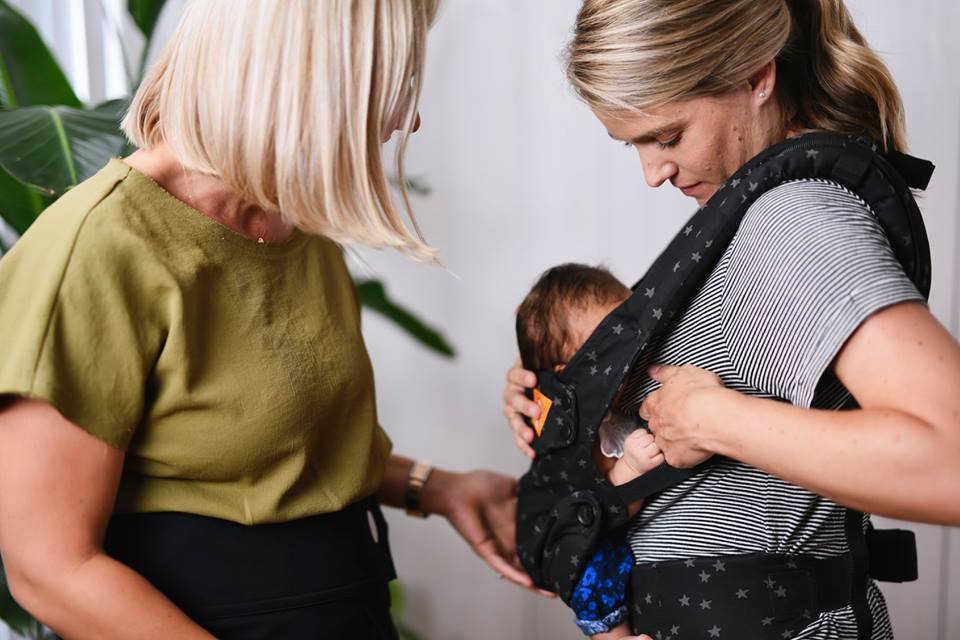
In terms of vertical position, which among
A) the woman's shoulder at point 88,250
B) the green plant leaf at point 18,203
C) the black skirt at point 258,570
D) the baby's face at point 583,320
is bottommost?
the black skirt at point 258,570

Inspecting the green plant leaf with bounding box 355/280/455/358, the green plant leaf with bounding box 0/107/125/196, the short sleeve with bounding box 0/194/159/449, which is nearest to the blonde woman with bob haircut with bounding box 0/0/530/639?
the short sleeve with bounding box 0/194/159/449

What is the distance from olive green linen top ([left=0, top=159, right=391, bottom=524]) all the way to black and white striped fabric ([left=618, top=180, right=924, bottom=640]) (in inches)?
15.9

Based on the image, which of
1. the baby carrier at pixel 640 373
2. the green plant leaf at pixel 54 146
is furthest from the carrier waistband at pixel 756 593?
the green plant leaf at pixel 54 146

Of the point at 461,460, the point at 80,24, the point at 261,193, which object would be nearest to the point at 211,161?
the point at 261,193

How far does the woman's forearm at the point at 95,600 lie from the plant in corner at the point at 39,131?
0.47m

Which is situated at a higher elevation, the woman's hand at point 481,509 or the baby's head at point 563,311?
the baby's head at point 563,311

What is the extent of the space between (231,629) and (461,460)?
53.5 inches

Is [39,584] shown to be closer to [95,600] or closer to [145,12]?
[95,600]

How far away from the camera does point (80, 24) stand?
191 cm

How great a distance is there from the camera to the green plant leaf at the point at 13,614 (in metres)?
1.41

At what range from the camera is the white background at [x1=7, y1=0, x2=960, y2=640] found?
208 cm

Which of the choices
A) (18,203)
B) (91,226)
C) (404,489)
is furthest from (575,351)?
(18,203)

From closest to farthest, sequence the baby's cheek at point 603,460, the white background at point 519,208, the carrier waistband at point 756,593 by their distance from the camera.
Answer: the carrier waistband at point 756,593 < the baby's cheek at point 603,460 < the white background at point 519,208

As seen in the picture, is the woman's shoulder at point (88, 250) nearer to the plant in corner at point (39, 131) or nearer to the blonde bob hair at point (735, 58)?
the plant in corner at point (39, 131)
